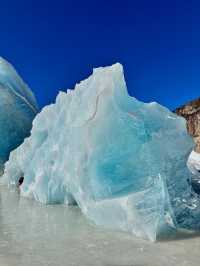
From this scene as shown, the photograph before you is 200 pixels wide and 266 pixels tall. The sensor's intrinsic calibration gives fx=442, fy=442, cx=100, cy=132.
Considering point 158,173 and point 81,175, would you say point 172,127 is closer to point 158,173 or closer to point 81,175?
point 158,173

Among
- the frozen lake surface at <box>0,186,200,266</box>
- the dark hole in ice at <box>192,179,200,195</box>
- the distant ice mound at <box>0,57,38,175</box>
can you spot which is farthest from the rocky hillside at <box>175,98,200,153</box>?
the frozen lake surface at <box>0,186,200,266</box>

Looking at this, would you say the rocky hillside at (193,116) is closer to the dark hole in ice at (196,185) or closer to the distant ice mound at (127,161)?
the dark hole in ice at (196,185)

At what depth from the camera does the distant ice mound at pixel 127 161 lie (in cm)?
381

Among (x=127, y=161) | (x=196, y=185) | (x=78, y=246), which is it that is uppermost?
(x=127, y=161)

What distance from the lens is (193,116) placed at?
2469cm

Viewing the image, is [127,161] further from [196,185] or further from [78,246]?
[196,185]

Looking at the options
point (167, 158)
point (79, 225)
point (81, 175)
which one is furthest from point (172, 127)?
point (79, 225)

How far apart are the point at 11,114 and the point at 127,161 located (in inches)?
304

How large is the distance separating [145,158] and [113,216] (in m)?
0.66

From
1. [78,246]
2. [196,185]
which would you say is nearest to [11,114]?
[196,185]

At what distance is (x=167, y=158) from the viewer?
4.33 meters

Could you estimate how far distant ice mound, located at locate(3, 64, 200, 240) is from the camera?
12.5 feet

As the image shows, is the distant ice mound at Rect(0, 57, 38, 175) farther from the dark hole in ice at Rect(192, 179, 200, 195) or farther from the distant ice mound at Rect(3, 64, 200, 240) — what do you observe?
the distant ice mound at Rect(3, 64, 200, 240)

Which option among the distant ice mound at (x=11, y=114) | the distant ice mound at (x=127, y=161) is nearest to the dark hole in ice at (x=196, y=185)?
the distant ice mound at (x=127, y=161)
